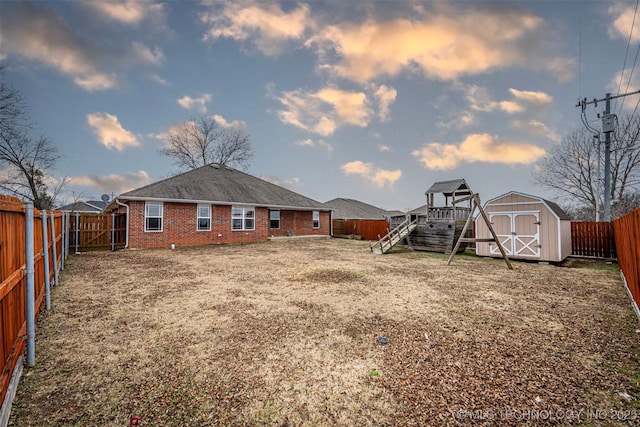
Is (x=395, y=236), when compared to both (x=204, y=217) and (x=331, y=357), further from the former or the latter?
(x=331, y=357)

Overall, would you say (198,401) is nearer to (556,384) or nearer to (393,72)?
(556,384)

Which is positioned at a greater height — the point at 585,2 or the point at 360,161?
the point at 585,2

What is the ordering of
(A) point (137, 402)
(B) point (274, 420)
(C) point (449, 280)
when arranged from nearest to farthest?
1. (B) point (274, 420)
2. (A) point (137, 402)
3. (C) point (449, 280)

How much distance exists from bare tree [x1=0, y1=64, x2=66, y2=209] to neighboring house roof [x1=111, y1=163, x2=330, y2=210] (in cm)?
1204

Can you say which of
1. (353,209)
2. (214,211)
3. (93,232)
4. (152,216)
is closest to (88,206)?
(93,232)

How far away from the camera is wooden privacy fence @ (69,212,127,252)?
1316 cm

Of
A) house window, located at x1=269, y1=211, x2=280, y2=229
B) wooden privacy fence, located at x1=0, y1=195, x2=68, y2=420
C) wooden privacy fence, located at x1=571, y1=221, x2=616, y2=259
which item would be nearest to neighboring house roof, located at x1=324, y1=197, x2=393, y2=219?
house window, located at x1=269, y1=211, x2=280, y2=229

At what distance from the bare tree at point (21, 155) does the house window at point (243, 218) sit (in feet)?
53.3

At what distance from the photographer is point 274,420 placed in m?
2.25

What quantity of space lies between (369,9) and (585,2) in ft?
30.7

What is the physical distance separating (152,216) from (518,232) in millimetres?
18682

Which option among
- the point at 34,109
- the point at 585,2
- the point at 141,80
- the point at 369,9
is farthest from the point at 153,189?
the point at 585,2

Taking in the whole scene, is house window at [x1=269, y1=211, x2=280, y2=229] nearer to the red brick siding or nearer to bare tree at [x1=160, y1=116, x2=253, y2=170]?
the red brick siding

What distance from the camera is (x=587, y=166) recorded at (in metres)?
20.2
